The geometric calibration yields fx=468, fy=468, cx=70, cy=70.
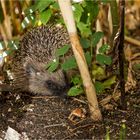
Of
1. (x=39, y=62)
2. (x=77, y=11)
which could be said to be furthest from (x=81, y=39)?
(x=39, y=62)

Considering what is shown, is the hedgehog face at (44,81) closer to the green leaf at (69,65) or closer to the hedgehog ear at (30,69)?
the hedgehog ear at (30,69)

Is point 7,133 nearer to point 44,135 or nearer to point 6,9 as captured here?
point 44,135

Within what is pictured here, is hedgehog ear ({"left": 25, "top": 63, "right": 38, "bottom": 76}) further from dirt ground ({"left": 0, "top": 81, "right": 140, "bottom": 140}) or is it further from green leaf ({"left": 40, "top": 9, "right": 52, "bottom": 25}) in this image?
green leaf ({"left": 40, "top": 9, "right": 52, "bottom": 25})

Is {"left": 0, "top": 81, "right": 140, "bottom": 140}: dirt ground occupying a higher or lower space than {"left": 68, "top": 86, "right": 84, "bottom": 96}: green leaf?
lower

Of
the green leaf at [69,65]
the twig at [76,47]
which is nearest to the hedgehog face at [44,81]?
the green leaf at [69,65]

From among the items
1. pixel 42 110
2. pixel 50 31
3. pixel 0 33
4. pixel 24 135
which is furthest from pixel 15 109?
pixel 0 33

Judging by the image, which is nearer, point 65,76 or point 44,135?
point 44,135

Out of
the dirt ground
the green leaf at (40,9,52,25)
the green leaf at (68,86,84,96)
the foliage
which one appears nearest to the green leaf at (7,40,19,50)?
the foliage
